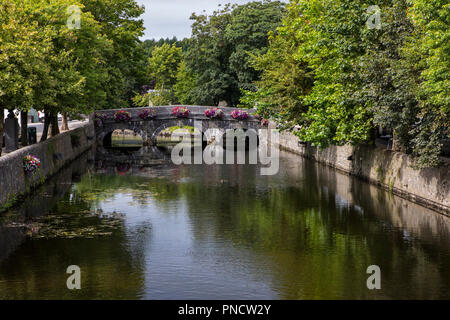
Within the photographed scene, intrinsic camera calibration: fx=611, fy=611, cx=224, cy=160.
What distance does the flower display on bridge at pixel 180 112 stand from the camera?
6494 centimetres

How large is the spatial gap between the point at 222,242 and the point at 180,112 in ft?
146

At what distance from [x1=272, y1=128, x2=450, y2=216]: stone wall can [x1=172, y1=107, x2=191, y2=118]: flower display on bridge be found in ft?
74.7

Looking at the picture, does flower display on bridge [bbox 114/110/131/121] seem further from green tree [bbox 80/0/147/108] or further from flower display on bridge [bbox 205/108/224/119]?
flower display on bridge [bbox 205/108/224/119]

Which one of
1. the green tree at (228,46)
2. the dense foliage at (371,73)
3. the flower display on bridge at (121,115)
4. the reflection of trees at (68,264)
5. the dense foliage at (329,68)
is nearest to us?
the reflection of trees at (68,264)

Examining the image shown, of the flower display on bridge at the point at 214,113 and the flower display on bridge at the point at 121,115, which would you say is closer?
the flower display on bridge at the point at 121,115

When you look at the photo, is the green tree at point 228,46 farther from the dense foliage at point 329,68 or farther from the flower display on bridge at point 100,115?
the dense foliage at point 329,68

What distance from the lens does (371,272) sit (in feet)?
58.2

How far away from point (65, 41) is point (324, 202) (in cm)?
2059

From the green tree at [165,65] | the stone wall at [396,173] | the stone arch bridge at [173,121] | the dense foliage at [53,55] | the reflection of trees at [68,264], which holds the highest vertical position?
the green tree at [165,65]

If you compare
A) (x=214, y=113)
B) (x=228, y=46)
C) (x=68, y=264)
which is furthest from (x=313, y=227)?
(x=228, y=46)

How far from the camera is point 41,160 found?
3462 cm

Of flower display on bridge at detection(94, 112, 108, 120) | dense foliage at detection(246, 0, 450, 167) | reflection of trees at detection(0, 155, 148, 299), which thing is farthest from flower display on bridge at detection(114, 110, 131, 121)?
reflection of trees at detection(0, 155, 148, 299)

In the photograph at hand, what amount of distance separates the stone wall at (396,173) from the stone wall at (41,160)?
57.3ft

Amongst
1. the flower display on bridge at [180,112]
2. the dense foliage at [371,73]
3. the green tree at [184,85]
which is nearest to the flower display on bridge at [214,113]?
the flower display on bridge at [180,112]
